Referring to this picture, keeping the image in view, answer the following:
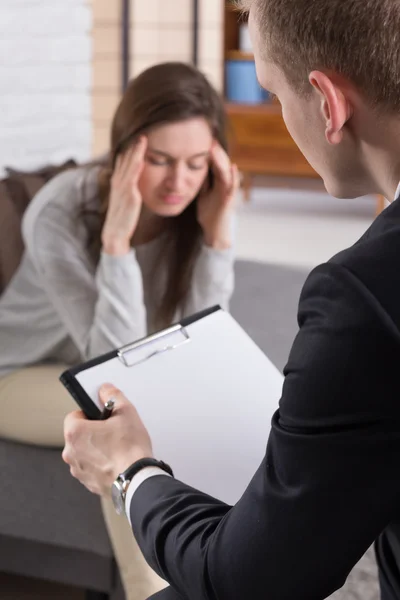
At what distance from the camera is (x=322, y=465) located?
0.74 meters

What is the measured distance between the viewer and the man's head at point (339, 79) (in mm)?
775

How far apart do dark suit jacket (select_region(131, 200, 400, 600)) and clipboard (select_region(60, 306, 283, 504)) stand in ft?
1.12

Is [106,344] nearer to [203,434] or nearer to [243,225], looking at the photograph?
[203,434]

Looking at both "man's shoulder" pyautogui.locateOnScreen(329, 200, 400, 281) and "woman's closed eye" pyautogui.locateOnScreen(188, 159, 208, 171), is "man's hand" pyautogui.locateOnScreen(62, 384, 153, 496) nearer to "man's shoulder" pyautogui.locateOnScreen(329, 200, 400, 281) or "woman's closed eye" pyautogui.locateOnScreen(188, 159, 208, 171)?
"man's shoulder" pyautogui.locateOnScreen(329, 200, 400, 281)

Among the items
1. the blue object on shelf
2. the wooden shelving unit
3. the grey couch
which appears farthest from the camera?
the blue object on shelf

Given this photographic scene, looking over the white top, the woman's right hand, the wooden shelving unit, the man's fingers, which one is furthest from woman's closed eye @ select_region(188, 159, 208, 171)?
the wooden shelving unit

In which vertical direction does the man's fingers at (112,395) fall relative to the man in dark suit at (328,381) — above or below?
below

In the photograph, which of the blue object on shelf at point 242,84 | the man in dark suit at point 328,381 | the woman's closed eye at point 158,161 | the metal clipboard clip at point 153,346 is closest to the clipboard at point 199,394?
the metal clipboard clip at point 153,346

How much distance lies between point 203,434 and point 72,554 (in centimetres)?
79

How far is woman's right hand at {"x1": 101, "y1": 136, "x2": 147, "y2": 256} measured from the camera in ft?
6.37

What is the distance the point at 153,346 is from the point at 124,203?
30.3 inches

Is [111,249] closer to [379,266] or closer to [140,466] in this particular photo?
[140,466]

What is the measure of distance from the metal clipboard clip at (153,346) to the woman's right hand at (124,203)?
27.2 inches

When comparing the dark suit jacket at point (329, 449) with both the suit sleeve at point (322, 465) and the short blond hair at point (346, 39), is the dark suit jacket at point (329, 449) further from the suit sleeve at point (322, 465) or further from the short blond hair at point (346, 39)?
the short blond hair at point (346, 39)
